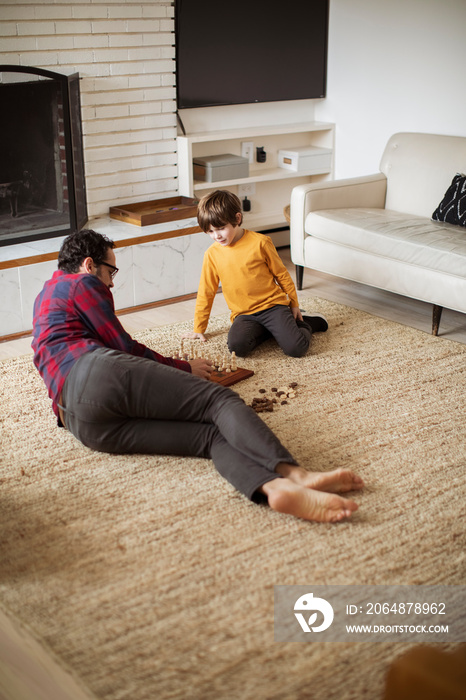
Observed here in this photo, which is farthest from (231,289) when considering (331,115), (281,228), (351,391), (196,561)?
(331,115)

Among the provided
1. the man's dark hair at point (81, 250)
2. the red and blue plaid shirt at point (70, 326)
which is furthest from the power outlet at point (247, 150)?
the red and blue plaid shirt at point (70, 326)

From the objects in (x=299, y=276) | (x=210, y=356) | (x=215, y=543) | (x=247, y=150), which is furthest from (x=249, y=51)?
(x=215, y=543)

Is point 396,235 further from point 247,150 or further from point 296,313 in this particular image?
point 247,150

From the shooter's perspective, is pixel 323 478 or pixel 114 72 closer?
pixel 323 478

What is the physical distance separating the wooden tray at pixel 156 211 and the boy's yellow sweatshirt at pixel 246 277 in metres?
0.94

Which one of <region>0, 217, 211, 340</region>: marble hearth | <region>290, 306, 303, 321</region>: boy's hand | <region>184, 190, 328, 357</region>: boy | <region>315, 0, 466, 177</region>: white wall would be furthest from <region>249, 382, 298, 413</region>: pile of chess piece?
<region>315, 0, 466, 177</region>: white wall

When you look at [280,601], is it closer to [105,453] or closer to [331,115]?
[105,453]

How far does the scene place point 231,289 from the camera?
127 inches

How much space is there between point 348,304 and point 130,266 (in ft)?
3.79

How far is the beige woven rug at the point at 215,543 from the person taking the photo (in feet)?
5.10

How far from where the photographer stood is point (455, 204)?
12.3 ft

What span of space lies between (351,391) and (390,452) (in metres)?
0.48

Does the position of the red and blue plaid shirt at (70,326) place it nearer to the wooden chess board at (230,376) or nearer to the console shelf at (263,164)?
the wooden chess board at (230,376)

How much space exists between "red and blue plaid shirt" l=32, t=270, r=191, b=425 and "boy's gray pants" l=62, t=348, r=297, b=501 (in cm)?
7
